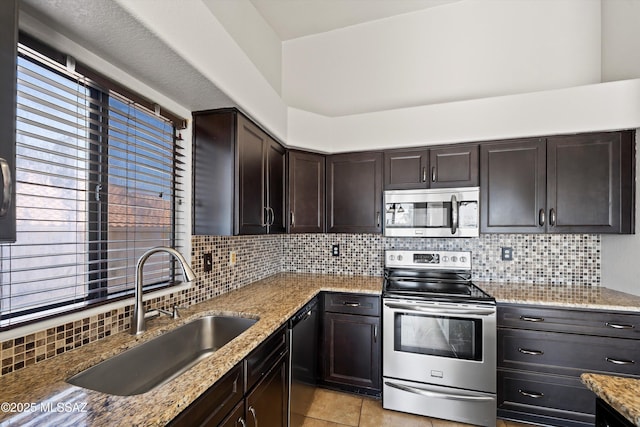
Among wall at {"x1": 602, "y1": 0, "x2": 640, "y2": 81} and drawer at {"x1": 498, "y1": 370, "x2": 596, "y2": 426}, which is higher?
wall at {"x1": 602, "y1": 0, "x2": 640, "y2": 81}

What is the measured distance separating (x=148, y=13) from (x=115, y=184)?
2.59 ft

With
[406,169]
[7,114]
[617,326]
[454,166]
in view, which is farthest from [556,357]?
[7,114]

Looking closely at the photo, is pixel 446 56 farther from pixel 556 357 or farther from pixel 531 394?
pixel 531 394

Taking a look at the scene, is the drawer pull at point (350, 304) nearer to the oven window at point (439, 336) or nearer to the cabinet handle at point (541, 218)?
the oven window at point (439, 336)

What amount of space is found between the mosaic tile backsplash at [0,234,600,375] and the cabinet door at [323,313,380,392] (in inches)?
25.9

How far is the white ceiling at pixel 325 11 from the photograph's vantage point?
238cm

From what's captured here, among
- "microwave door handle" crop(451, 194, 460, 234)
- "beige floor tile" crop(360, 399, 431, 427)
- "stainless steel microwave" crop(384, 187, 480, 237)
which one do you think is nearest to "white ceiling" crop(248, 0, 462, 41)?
"stainless steel microwave" crop(384, 187, 480, 237)

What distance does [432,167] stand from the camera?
7.79ft

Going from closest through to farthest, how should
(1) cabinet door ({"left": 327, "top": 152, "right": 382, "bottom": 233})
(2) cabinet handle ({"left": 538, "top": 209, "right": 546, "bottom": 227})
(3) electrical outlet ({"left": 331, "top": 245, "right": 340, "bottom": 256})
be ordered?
1. (2) cabinet handle ({"left": 538, "top": 209, "right": 546, "bottom": 227})
2. (1) cabinet door ({"left": 327, "top": 152, "right": 382, "bottom": 233})
3. (3) electrical outlet ({"left": 331, "top": 245, "right": 340, "bottom": 256})

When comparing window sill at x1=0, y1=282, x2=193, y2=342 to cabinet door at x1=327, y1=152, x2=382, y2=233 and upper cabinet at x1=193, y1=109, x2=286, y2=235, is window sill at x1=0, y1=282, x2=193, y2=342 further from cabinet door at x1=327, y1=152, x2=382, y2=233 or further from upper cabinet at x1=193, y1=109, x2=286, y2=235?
cabinet door at x1=327, y1=152, x2=382, y2=233

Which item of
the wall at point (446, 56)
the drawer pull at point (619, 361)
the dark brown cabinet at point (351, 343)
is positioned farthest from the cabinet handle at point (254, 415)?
the wall at point (446, 56)

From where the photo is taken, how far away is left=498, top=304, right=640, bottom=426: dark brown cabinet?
177 cm

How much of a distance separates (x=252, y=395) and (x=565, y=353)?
2060mm

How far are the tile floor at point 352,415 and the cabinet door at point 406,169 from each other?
178 centimetres
